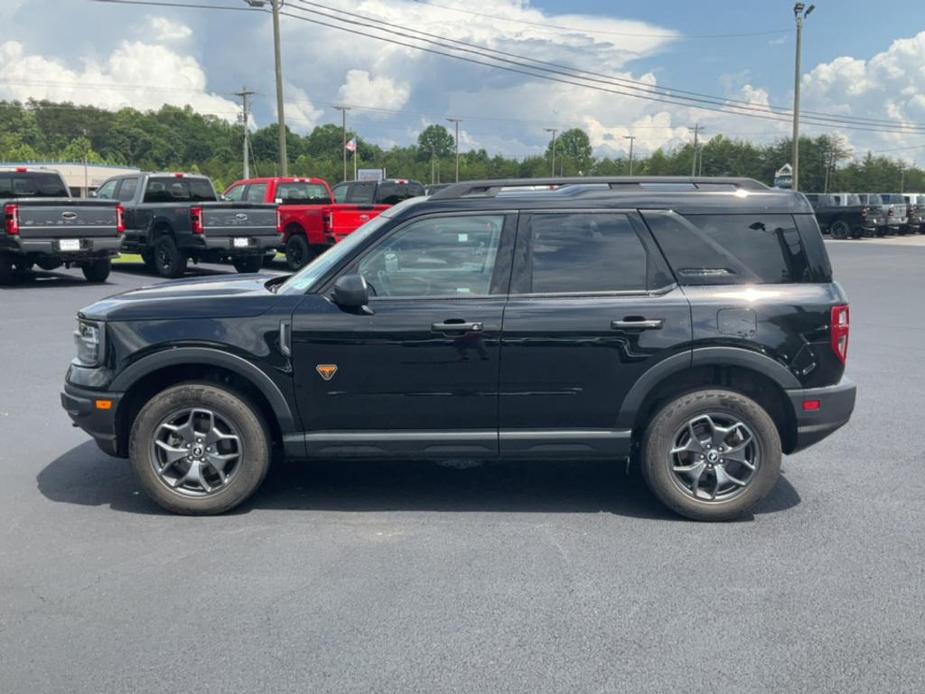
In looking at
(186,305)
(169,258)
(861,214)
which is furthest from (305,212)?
(861,214)

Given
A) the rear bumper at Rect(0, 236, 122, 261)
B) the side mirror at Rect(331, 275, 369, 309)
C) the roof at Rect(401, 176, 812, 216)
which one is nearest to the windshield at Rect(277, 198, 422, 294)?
the roof at Rect(401, 176, 812, 216)

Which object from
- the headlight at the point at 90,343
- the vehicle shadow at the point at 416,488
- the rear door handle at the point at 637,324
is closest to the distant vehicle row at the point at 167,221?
the vehicle shadow at the point at 416,488

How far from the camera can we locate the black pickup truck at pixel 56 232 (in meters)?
15.6

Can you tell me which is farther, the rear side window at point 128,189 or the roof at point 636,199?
the rear side window at point 128,189

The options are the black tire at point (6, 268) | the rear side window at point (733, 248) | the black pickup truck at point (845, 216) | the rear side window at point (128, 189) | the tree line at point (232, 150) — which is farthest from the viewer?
the tree line at point (232, 150)

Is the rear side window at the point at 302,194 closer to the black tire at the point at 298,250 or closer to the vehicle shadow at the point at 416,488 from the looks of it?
the black tire at the point at 298,250

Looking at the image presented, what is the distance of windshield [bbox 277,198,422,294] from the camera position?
518cm

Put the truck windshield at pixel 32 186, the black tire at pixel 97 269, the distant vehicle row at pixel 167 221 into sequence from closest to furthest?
the distant vehicle row at pixel 167 221 < the black tire at pixel 97 269 < the truck windshield at pixel 32 186

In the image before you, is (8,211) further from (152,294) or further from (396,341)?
(396,341)

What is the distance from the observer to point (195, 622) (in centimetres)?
384

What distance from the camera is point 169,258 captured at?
1833 cm

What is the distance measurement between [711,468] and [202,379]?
2.86m

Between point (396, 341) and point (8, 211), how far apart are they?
12879 millimetres

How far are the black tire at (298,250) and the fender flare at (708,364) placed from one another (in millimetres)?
16095
